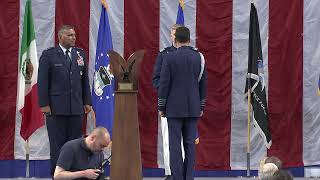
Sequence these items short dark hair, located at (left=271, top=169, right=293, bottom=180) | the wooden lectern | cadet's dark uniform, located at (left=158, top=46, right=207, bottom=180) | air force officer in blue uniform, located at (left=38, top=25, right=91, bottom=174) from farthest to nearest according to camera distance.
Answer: air force officer in blue uniform, located at (left=38, top=25, right=91, bottom=174), cadet's dark uniform, located at (left=158, top=46, right=207, bottom=180), the wooden lectern, short dark hair, located at (left=271, top=169, right=293, bottom=180)

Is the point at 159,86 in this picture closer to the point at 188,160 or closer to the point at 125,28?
the point at 188,160

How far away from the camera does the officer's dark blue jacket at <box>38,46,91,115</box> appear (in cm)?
867

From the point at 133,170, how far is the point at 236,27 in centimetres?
353

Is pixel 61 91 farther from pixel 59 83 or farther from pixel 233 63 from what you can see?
pixel 233 63

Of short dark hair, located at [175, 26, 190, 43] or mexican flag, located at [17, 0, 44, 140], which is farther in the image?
mexican flag, located at [17, 0, 44, 140]

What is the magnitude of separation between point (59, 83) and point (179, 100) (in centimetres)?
134

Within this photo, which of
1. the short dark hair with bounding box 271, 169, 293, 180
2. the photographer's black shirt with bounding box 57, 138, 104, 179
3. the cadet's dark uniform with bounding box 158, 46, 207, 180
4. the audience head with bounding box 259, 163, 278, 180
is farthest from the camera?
the cadet's dark uniform with bounding box 158, 46, 207, 180

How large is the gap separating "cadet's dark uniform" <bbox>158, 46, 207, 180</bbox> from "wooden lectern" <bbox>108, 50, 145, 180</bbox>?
31.1 inches

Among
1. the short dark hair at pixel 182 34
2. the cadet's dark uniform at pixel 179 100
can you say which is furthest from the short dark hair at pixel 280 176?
the short dark hair at pixel 182 34

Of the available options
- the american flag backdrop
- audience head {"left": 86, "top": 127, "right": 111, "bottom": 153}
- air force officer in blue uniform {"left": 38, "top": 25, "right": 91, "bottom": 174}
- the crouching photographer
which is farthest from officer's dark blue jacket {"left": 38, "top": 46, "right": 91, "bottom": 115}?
audience head {"left": 86, "top": 127, "right": 111, "bottom": 153}

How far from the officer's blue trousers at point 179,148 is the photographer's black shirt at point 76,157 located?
6.47ft

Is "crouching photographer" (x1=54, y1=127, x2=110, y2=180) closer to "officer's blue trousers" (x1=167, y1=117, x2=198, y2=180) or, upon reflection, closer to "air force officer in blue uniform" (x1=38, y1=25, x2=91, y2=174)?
"officer's blue trousers" (x1=167, y1=117, x2=198, y2=180)

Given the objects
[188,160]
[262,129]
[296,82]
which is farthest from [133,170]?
[296,82]

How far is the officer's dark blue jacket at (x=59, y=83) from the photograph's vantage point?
867cm
